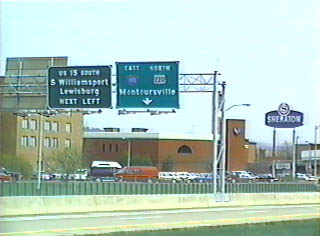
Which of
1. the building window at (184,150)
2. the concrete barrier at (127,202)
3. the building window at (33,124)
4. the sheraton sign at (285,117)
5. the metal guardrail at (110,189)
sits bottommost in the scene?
the concrete barrier at (127,202)

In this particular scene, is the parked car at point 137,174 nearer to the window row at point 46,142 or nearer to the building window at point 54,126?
the window row at point 46,142

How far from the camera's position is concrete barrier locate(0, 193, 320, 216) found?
28.8 metres

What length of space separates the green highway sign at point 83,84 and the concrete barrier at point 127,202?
459 centimetres

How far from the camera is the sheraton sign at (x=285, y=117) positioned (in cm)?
6988

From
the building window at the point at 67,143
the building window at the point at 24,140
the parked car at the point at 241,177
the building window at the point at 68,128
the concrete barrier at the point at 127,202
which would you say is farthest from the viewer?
the parked car at the point at 241,177

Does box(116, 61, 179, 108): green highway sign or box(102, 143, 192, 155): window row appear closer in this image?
box(116, 61, 179, 108): green highway sign

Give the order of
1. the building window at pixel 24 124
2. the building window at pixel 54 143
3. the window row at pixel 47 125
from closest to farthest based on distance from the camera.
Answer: the building window at pixel 24 124
the window row at pixel 47 125
the building window at pixel 54 143

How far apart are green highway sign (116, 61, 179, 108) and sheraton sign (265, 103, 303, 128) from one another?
3555 cm

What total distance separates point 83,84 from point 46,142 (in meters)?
40.9

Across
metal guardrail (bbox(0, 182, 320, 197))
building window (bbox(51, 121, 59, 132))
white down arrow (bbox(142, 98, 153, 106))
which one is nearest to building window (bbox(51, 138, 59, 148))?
building window (bbox(51, 121, 59, 132))

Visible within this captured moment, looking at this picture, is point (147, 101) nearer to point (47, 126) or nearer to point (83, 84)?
point (83, 84)

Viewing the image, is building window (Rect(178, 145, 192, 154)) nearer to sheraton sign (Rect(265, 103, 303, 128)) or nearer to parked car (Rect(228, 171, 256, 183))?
parked car (Rect(228, 171, 256, 183))

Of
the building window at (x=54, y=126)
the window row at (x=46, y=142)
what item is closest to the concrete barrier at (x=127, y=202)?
the window row at (x=46, y=142)

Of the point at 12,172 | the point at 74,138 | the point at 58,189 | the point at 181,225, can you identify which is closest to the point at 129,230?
the point at 181,225
